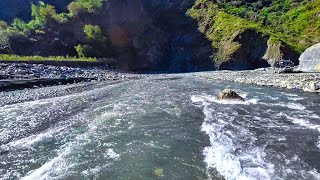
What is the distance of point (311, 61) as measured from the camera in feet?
240

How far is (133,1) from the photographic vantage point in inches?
5994

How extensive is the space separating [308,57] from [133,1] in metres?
95.1

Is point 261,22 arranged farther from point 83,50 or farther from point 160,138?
point 160,138

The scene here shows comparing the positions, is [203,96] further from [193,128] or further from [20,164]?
[20,164]

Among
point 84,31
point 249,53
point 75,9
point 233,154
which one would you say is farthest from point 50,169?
point 75,9

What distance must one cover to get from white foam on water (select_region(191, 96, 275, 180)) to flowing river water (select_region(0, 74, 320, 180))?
62 millimetres

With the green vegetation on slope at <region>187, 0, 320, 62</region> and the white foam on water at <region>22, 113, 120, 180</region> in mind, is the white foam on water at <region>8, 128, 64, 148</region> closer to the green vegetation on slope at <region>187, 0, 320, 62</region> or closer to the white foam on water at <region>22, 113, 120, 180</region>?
the white foam on water at <region>22, 113, 120, 180</region>

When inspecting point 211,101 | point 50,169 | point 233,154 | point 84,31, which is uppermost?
point 84,31

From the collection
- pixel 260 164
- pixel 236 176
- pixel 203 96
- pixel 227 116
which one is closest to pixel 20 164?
pixel 236 176

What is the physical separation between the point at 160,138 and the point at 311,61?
5726 cm

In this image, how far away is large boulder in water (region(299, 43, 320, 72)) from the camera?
71887 mm

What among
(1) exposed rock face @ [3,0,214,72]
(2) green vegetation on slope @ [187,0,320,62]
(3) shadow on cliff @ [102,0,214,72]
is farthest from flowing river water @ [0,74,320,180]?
(1) exposed rock face @ [3,0,214,72]

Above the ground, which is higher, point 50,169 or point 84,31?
point 84,31

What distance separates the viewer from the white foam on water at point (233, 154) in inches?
786
